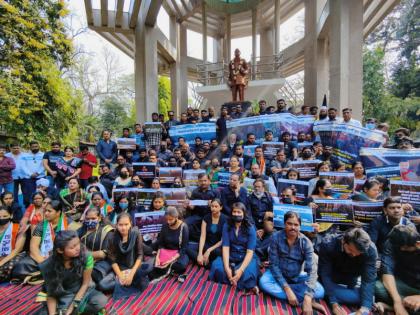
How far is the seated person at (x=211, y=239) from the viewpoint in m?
4.47

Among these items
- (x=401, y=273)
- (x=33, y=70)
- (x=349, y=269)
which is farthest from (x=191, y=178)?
(x=33, y=70)

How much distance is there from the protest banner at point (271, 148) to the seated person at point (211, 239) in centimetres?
288

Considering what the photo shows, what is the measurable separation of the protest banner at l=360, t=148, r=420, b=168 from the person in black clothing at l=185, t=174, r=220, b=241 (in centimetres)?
311

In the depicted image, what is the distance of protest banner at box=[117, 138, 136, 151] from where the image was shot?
8.13m

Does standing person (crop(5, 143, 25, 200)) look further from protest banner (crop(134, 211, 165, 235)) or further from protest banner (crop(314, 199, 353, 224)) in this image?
protest banner (crop(314, 199, 353, 224))

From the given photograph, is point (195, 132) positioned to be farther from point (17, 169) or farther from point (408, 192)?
point (408, 192)

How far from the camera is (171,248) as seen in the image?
14.3 feet

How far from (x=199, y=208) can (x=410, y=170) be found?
3825 mm

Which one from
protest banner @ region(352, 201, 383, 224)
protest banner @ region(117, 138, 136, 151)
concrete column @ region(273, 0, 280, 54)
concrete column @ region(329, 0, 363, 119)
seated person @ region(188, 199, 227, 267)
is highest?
concrete column @ region(273, 0, 280, 54)

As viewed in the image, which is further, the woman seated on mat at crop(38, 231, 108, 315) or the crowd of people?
the crowd of people

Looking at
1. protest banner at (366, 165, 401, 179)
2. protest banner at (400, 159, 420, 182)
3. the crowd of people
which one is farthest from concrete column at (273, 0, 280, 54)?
protest banner at (400, 159, 420, 182)

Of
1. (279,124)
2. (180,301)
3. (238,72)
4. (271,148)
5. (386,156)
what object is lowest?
(180,301)

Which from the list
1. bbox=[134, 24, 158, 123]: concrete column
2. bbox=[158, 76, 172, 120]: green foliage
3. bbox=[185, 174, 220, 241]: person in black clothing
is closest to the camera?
bbox=[185, 174, 220, 241]: person in black clothing

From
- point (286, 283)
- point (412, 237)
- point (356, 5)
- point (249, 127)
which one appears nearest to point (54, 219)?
point (286, 283)
